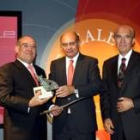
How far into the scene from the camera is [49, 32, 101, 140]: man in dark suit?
10.7 ft

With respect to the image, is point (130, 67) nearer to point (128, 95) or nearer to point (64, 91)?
point (128, 95)

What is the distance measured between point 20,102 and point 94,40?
1.71 metres

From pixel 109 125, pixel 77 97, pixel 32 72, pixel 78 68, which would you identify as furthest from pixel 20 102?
pixel 109 125

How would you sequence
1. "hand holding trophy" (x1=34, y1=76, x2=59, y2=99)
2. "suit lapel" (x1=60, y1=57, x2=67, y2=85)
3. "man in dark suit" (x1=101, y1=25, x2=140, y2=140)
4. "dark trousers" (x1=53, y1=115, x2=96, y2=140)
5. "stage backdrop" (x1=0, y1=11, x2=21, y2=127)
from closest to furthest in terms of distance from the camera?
"hand holding trophy" (x1=34, y1=76, x2=59, y2=99), "man in dark suit" (x1=101, y1=25, x2=140, y2=140), "dark trousers" (x1=53, y1=115, x2=96, y2=140), "suit lapel" (x1=60, y1=57, x2=67, y2=85), "stage backdrop" (x1=0, y1=11, x2=21, y2=127)

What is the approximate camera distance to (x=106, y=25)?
4.46m

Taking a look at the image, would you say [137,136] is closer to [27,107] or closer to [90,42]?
[27,107]

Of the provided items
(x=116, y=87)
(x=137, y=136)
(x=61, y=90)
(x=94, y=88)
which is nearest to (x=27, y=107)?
(x=61, y=90)

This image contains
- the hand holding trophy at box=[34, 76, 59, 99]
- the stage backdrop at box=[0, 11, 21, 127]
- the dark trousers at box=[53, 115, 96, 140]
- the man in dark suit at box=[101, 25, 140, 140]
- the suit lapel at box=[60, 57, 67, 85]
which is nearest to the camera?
the hand holding trophy at box=[34, 76, 59, 99]

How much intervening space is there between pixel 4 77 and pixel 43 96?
17.5 inches

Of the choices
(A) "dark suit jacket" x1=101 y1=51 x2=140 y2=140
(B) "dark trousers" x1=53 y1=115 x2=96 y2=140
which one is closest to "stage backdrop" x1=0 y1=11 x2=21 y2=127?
(B) "dark trousers" x1=53 y1=115 x2=96 y2=140

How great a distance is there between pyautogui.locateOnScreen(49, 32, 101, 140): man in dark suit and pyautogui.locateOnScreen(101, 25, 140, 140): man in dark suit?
13cm

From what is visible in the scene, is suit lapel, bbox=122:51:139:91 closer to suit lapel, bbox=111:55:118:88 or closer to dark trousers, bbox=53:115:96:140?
suit lapel, bbox=111:55:118:88

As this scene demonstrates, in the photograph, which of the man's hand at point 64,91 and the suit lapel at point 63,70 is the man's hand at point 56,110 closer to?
the man's hand at point 64,91

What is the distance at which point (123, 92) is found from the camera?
3182 mm
